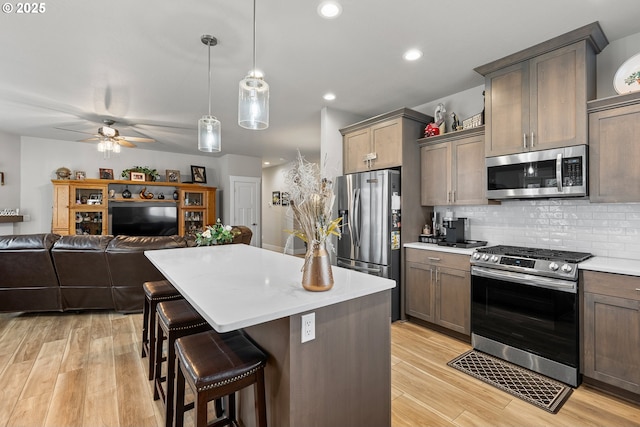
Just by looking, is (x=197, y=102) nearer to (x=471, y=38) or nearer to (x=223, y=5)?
(x=223, y=5)

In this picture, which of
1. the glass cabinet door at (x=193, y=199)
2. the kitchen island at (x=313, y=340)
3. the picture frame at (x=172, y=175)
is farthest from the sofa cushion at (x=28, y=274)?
the picture frame at (x=172, y=175)

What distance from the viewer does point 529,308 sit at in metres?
2.40

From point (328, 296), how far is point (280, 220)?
7.83m

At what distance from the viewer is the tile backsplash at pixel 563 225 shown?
8.01ft

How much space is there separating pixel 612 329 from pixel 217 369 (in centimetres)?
257

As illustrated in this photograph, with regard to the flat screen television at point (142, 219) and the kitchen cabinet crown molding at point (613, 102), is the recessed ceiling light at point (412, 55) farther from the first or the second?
the flat screen television at point (142, 219)

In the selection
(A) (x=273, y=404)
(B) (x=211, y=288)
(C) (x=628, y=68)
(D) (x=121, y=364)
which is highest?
(C) (x=628, y=68)

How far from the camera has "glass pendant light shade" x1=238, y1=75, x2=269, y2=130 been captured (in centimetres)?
190

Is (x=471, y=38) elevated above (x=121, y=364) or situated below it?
above

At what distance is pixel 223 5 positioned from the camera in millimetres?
2035

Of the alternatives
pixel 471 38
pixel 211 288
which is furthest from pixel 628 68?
pixel 211 288

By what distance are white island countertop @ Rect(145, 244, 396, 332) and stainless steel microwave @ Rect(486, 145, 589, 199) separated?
1902 millimetres

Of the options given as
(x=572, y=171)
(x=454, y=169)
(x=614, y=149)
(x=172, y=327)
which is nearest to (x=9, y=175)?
(x=172, y=327)

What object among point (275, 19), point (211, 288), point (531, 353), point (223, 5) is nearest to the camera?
point (211, 288)
